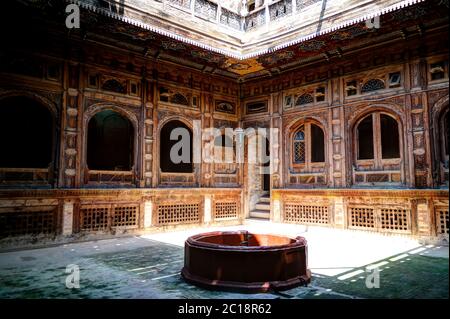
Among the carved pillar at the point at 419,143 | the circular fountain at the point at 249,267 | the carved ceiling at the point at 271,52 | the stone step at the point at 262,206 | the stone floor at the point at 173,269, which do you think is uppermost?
the carved ceiling at the point at 271,52

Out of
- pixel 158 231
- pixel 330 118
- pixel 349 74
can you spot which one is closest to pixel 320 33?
pixel 349 74

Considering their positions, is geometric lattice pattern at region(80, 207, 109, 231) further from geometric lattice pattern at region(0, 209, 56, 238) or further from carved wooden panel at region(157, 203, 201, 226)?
carved wooden panel at region(157, 203, 201, 226)

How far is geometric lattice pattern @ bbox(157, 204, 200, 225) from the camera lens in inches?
407

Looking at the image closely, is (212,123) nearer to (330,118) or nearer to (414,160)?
(330,118)

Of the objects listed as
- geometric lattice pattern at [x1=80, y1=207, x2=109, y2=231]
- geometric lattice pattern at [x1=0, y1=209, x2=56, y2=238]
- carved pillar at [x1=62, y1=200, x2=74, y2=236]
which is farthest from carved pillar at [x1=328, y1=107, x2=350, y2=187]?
geometric lattice pattern at [x1=0, y1=209, x2=56, y2=238]

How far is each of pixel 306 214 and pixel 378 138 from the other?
311 centimetres

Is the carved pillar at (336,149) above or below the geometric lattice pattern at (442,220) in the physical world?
above

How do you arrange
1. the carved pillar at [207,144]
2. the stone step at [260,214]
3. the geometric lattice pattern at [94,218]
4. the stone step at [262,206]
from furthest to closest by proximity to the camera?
the stone step at [262,206] → the stone step at [260,214] → the carved pillar at [207,144] → the geometric lattice pattern at [94,218]

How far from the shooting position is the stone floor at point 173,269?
4.48 m

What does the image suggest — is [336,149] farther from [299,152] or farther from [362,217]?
[362,217]

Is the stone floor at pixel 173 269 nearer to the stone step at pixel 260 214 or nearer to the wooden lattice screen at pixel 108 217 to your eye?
the wooden lattice screen at pixel 108 217

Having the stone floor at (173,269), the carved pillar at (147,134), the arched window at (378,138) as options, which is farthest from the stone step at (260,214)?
the carved pillar at (147,134)

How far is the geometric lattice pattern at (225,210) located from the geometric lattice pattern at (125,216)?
2.95 metres

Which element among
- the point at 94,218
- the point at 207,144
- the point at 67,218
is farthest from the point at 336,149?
the point at 67,218
